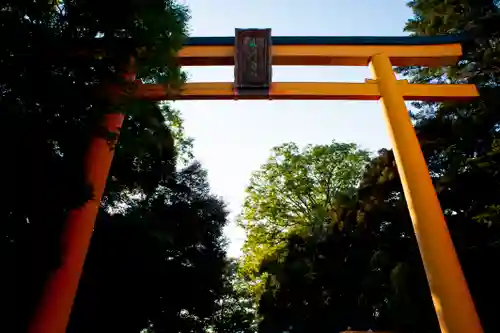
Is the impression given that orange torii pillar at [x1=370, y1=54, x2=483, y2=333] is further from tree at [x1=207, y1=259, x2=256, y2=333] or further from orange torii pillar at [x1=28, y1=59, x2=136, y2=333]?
tree at [x1=207, y1=259, x2=256, y2=333]

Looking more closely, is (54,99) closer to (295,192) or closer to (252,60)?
(252,60)

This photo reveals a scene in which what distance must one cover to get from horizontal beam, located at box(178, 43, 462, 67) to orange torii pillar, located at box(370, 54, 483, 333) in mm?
399

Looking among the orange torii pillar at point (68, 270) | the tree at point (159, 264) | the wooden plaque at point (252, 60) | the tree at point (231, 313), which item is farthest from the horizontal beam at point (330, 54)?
the tree at point (231, 313)

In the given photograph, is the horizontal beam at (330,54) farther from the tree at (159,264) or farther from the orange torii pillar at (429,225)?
the tree at (159,264)

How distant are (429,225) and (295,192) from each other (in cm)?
1172

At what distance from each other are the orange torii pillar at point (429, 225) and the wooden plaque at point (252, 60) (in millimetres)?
1817

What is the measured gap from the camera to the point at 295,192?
17.0m

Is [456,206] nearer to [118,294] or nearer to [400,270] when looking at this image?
[400,270]

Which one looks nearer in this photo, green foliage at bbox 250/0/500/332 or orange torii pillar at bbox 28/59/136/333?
orange torii pillar at bbox 28/59/136/333

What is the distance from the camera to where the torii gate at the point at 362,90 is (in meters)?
4.98

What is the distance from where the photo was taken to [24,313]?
428 centimetres

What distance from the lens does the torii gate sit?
16.3ft

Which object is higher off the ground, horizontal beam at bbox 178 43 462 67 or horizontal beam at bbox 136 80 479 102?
horizontal beam at bbox 178 43 462 67

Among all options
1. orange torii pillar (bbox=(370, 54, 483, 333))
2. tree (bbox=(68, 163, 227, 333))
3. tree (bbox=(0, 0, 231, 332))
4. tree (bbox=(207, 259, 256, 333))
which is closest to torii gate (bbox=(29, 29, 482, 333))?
orange torii pillar (bbox=(370, 54, 483, 333))
